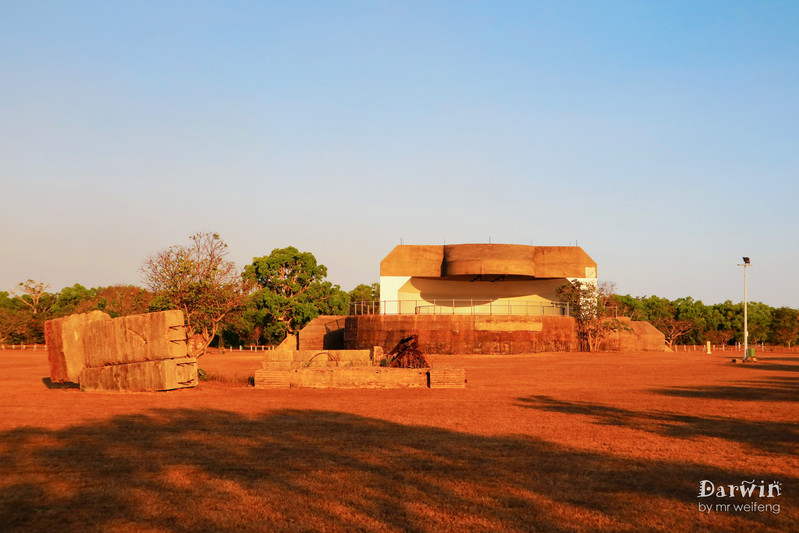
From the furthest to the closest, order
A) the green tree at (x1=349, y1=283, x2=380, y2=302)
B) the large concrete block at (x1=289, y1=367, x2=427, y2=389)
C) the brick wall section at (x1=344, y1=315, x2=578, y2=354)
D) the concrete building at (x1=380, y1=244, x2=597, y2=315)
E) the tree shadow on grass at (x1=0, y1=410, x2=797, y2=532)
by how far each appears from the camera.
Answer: the green tree at (x1=349, y1=283, x2=380, y2=302)
the concrete building at (x1=380, y1=244, x2=597, y2=315)
the brick wall section at (x1=344, y1=315, x2=578, y2=354)
the large concrete block at (x1=289, y1=367, x2=427, y2=389)
the tree shadow on grass at (x1=0, y1=410, x2=797, y2=532)

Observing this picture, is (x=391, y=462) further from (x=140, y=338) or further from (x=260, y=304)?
(x=260, y=304)

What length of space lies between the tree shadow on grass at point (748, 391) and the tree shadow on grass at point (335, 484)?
10.1 m

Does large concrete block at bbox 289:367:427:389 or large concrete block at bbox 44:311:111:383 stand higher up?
large concrete block at bbox 44:311:111:383

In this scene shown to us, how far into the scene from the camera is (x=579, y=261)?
5500cm

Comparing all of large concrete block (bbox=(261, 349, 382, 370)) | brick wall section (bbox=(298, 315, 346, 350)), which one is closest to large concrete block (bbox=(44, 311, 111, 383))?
large concrete block (bbox=(261, 349, 382, 370))

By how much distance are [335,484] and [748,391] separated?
1667 cm

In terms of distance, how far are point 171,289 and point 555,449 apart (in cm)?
1855

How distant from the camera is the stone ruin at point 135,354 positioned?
19.2 metres

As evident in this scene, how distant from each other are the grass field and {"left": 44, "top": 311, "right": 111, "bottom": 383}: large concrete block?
118 inches

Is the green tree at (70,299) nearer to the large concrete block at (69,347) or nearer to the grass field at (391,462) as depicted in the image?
the large concrete block at (69,347)

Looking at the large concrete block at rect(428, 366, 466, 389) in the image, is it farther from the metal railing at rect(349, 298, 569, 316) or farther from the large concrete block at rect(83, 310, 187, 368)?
the metal railing at rect(349, 298, 569, 316)

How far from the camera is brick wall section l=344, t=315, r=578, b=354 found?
→ 44625 millimetres

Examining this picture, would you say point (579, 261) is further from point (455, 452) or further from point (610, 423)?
point (455, 452)

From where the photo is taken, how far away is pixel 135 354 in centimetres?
1945
